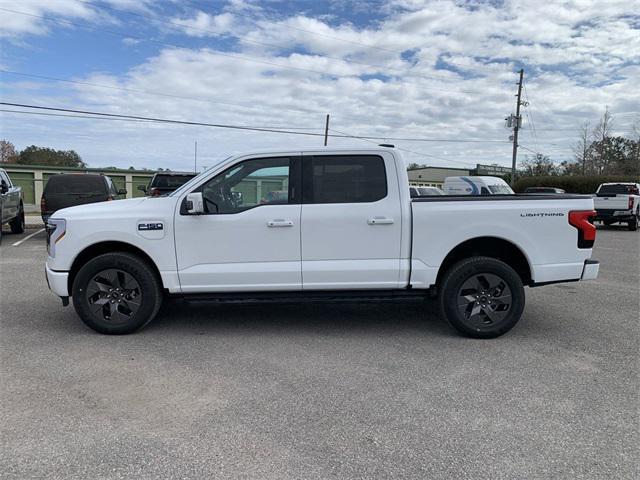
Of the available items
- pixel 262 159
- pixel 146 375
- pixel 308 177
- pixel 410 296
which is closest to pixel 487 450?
pixel 410 296

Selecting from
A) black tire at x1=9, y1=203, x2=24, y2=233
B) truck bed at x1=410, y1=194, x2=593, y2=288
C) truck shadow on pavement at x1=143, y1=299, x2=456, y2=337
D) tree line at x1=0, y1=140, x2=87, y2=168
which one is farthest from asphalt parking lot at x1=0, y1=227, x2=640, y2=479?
tree line at x1=0, y1=140, x2=87, y2=168

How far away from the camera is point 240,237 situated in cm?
515

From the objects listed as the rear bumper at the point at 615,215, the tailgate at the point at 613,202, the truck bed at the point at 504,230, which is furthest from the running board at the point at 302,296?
the rear bumper at the point at 615,215

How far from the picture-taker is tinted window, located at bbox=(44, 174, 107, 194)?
543 inches

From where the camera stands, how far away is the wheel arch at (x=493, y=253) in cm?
538

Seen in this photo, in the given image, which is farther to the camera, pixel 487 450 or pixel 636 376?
pixel 636 376

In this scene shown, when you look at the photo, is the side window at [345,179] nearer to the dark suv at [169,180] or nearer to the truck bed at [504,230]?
the truck bed at [504,230]

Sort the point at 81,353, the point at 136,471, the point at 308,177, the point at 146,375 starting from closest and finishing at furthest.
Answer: the point at 136,471
the point at 146,375
the point at 81,353
the point at 308,177

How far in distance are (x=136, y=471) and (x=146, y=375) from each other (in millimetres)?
1482

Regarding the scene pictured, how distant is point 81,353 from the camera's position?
15.6 feet

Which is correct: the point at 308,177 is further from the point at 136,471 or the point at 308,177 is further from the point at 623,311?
the point at 623,311

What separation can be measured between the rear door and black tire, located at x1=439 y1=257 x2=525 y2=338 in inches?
24.0

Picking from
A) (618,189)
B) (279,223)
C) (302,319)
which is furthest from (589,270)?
(618,189)

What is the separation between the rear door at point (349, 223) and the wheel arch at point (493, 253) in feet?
2.13
